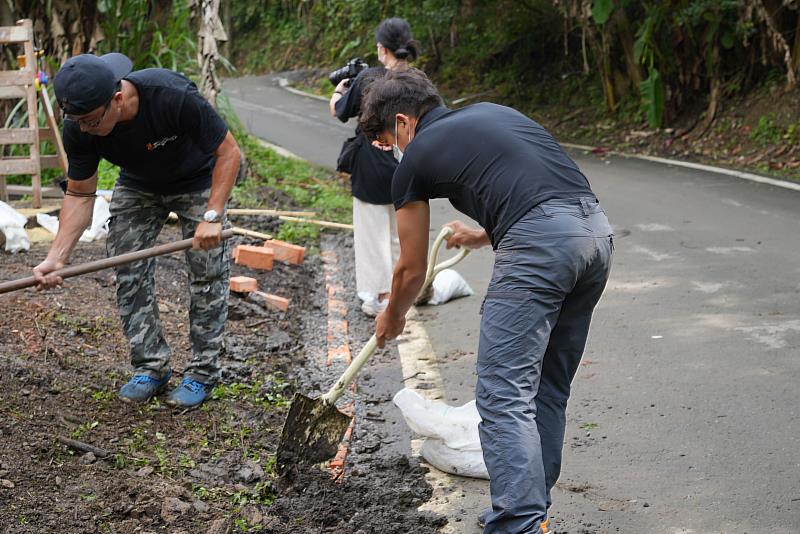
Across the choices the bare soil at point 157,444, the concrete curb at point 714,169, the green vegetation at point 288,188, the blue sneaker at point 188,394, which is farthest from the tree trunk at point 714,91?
the blue sneaker at point 188,394

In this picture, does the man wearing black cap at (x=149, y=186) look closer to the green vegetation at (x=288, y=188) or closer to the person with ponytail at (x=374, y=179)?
the person with ponytail at (x=374, y=179)

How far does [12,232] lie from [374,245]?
302cm

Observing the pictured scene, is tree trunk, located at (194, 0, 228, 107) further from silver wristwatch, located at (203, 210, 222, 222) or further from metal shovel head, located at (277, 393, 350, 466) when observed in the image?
metal shovel head, located at (277, 393, 350, 466)

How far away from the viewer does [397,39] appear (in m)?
6.79

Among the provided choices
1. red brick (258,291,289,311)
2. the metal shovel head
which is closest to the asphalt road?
the metal shovel head

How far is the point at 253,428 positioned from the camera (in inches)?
212

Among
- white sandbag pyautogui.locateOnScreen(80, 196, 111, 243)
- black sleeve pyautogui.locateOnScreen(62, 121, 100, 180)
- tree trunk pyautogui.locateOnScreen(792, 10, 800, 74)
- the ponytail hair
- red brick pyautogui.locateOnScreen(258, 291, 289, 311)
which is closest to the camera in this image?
black sleeve pyautogui.locateOnScreen(62, 121, 100, 180)

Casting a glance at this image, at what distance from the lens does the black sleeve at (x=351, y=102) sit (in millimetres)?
6668

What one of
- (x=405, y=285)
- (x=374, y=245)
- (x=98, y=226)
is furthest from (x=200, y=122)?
(x=98, y=226)

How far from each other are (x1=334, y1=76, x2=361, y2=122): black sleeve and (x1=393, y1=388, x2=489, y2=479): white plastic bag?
2.52 metres

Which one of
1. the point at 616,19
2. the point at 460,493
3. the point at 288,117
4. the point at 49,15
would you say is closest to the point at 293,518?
the point at 460,493

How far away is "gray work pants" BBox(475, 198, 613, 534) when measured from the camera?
3439 millimetres

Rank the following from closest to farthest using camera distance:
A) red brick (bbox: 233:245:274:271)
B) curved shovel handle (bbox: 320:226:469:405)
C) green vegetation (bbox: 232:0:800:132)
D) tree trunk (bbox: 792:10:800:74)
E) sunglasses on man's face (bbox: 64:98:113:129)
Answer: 1. curved shovel handle (bbox: 320:226:469:405)
2. sunglasses on man's face (bbox: 64:98:113:129)
3. red brick (bbox: 233:245:274:271)
4. tree trunk (bbox: 792:10:800:74)
5. green vegetation (bbox: 232:0:800:132)

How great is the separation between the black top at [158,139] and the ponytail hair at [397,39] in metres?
1.98
